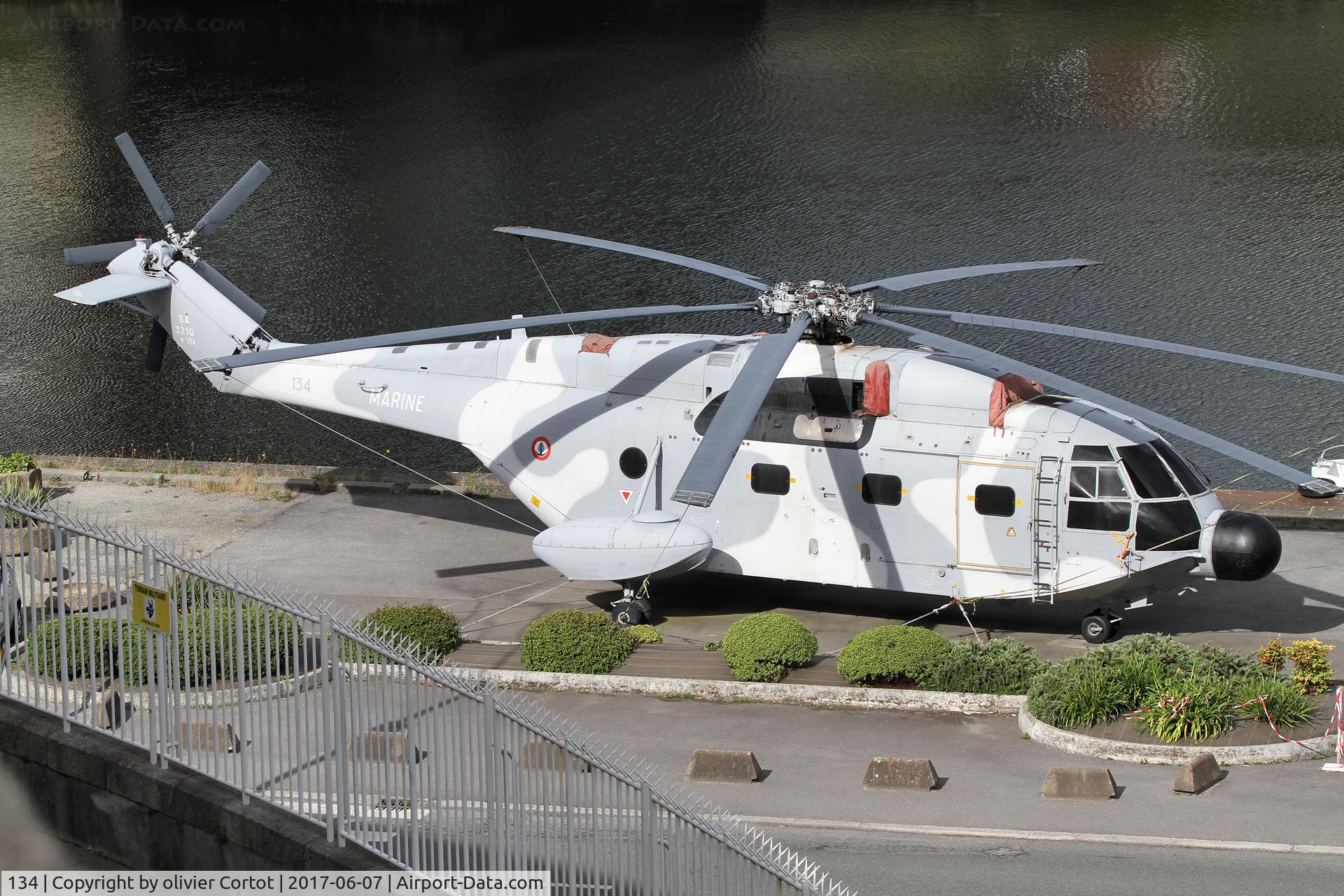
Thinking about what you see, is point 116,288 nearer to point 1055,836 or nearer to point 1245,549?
point 1055,836

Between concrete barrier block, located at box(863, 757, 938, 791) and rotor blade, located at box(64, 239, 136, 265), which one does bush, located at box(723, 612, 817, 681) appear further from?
rotor blade, located at box(64, 239, 136, 265)

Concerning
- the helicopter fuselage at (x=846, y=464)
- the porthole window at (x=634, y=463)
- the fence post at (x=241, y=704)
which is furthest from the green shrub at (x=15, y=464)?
the fence post at (x=241, y=704)

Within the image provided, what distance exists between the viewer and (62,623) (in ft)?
46.9

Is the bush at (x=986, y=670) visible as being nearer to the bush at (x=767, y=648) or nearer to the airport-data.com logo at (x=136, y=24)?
the bush at (x=767, y=648)

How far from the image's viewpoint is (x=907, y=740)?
61.6 feet

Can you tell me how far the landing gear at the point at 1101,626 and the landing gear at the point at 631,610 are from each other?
668cm

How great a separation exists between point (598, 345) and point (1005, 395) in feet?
21.7

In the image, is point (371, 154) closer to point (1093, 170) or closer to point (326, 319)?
point (326, 319)

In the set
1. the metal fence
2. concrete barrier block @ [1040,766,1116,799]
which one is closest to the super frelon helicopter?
concrete barrier block @ [1040,766,1116,799]

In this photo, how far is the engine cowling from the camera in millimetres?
22406

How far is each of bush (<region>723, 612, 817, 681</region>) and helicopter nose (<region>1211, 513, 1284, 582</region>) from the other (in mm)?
5760

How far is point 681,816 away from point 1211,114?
49.9 metres

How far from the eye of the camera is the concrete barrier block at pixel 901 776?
17.2 meters

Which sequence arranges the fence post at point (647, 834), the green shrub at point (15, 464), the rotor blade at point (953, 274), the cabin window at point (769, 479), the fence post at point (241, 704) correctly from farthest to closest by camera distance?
1. the green shrub at point (15, 464)
2. the cabin window at point (769, 479)
3. the rotor blade at point (953, 274)
4. the fence post at point (241, 704)
5. the fence post at point (647, 834)
